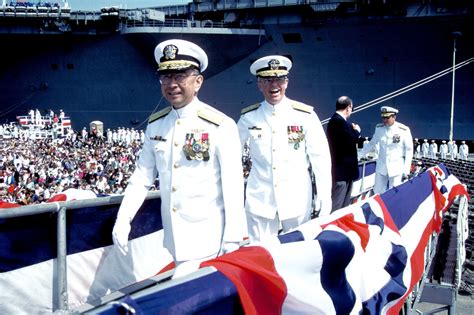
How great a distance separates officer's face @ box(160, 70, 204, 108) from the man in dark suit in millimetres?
2331

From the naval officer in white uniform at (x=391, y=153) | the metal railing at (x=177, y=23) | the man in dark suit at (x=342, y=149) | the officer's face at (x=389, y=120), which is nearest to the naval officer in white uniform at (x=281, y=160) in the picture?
the man in dark suit at (x=342, y=149)

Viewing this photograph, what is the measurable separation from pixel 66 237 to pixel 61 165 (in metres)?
16.7

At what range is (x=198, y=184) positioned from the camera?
8.48 ft

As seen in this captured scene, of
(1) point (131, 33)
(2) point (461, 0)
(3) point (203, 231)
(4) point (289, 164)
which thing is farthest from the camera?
(1) point (131, 33)

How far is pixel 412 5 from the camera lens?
663 inches

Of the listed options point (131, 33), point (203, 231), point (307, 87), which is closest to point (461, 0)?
point (307, 87)

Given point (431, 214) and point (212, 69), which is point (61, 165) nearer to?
point (212, 69)

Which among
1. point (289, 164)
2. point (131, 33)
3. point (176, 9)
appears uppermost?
point (176, 9)

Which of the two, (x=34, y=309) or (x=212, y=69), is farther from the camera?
(x=212, y=69)

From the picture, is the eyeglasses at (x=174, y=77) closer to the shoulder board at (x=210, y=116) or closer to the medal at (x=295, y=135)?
the shoulder board at (x=210, y=116)

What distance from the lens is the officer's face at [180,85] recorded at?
2514mm

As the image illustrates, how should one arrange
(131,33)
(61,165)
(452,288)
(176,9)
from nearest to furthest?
(452,288) < (61,165) < (131,33) < (176,9)

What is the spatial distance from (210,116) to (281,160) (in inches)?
34.6

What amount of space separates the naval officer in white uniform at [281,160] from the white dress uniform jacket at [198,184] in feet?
2.42
